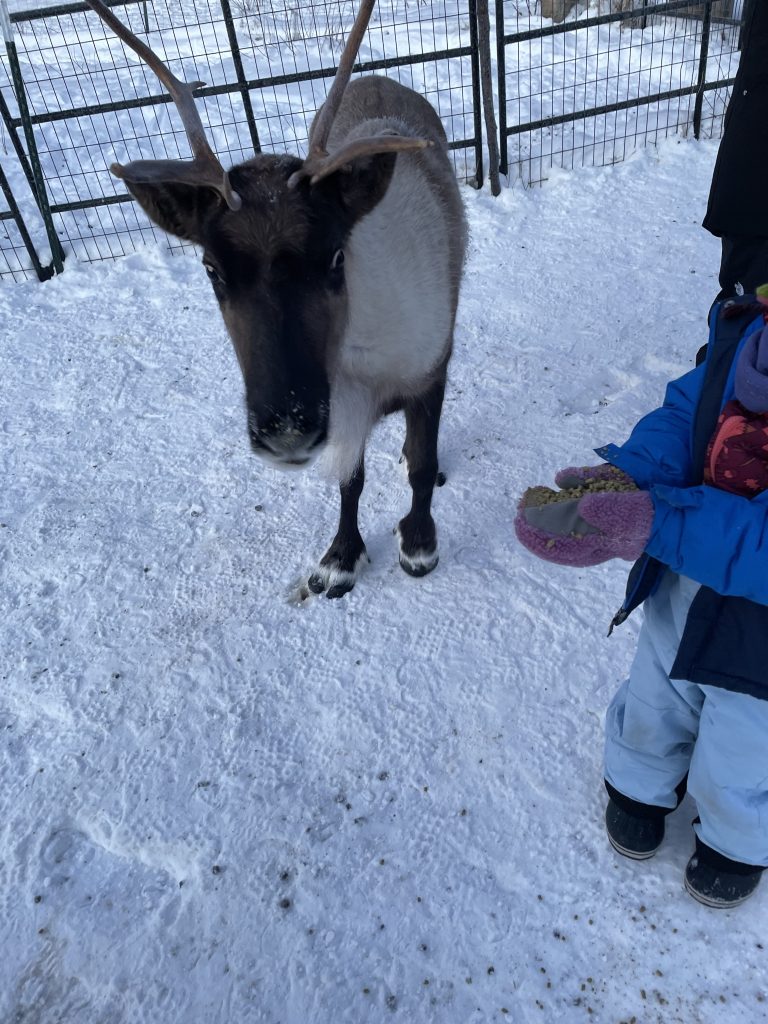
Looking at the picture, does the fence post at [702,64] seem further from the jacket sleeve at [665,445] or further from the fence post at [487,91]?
the jacket sleeve at [665,445]

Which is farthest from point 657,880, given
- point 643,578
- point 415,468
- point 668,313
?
point 668,313

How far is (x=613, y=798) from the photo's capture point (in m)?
1.70

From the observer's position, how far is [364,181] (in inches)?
65.7

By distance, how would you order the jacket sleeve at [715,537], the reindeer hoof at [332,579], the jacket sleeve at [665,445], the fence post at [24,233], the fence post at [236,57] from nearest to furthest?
the jacket sleeve at [715,537] < the jacket sleeve at [665,445] < the reindeer hoof at [332,579] < the fence post at [236,57] < the fence post at [24,233]

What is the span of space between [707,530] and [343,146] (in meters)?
1.13

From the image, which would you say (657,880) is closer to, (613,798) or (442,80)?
(613,798)

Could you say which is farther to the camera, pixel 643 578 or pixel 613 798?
pixel 613 798

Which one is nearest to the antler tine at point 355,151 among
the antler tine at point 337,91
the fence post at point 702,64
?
→ the antler tine at point 337,91

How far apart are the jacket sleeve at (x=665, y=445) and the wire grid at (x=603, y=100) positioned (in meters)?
4.10

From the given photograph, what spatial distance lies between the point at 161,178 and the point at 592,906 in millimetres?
1915

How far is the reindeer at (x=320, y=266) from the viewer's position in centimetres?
157

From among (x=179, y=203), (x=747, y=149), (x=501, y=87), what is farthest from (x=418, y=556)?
(x=501, y=87)

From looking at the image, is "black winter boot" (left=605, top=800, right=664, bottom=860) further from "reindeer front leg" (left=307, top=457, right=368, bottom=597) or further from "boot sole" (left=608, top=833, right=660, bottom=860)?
"reindeer front leg" (left=307, top=457, right=368, bottom=597)

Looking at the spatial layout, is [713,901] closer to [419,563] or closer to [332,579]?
[419,563]
